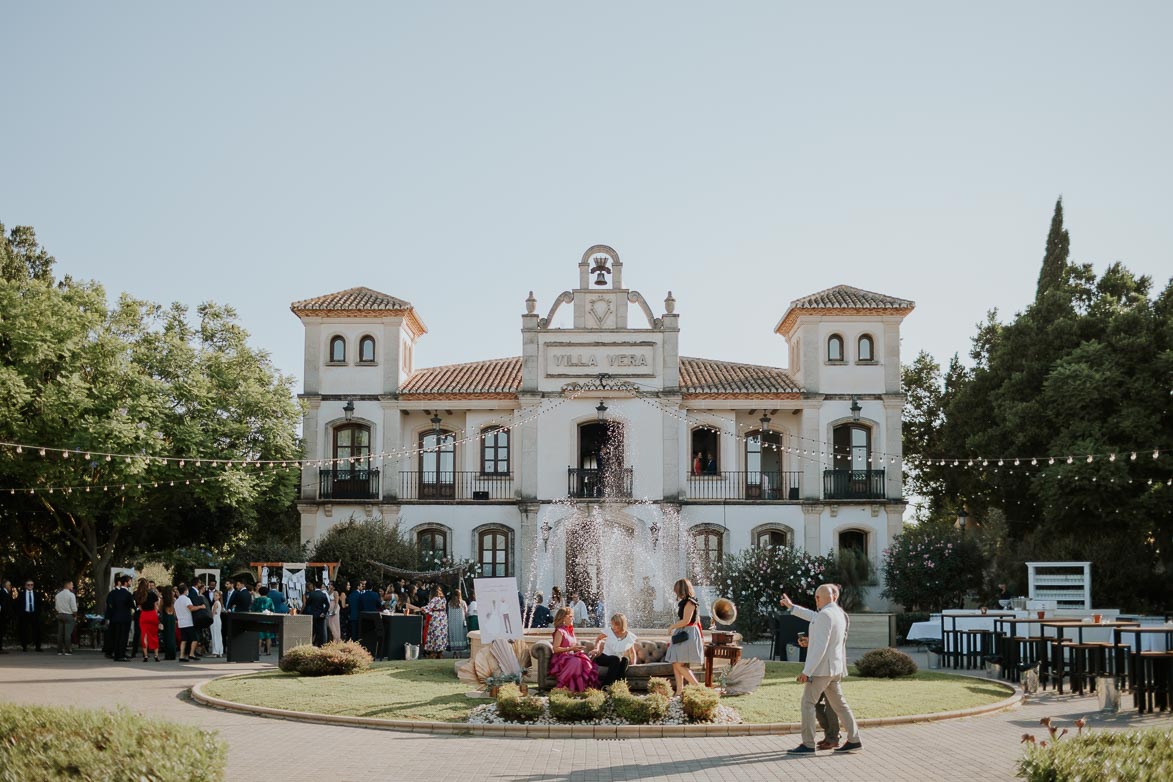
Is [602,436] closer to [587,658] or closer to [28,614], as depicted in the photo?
[28,614]

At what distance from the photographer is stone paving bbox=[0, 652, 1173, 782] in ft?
33.9

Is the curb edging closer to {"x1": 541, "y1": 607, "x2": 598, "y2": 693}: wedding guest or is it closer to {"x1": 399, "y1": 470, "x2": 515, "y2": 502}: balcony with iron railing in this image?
{"x1": 541, "y1": 607, "x2": 598, "y2": 693}: wedding guest

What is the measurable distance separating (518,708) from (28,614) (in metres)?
15.8

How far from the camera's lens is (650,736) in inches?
504

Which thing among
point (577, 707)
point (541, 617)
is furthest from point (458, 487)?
point (577, 707)

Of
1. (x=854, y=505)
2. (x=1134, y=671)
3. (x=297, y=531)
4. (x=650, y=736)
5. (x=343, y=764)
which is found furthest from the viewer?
(x=297, y=531)

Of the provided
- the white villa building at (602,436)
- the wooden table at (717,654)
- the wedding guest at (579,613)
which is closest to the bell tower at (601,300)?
the white villa building at (602,436)

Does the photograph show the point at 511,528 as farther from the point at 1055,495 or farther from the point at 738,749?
the point at 738,749

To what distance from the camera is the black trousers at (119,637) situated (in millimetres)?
22000

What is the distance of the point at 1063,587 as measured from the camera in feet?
95.2

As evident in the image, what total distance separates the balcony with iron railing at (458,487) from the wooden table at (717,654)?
1987 centimetres

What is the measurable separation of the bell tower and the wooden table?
19668mm

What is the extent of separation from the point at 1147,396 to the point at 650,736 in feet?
76.8

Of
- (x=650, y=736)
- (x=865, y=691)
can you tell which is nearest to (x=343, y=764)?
(x=650, y=736)
